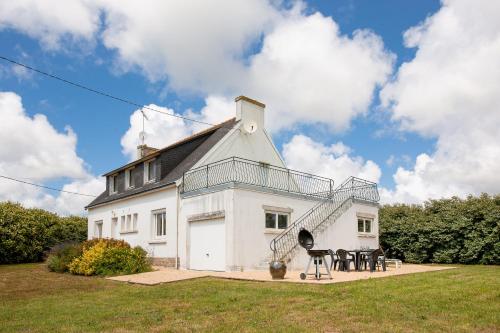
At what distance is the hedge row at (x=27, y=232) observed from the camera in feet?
84.3

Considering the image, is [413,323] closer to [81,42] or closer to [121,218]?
[81,42]

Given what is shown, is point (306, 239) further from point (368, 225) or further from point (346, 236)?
point (368, 225)

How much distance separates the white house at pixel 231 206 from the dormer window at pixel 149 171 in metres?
0.05

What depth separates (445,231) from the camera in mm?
22094

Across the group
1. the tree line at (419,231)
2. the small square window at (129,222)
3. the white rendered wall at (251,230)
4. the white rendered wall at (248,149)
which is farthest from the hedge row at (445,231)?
the small square window at (129,222)

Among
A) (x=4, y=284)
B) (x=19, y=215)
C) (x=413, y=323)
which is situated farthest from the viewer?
(x=19, y=215)

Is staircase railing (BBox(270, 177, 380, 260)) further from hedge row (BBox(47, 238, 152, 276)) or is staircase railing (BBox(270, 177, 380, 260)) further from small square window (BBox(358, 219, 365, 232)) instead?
hedge row (BBox(47, 238, 152, 276))

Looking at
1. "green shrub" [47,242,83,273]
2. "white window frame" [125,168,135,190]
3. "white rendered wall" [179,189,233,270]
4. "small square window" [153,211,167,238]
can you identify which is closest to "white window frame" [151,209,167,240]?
"small square window" [153,211,167,238]

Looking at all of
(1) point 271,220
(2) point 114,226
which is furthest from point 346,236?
(2) point 114,226

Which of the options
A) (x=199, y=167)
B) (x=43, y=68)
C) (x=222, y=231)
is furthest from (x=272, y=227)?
(x=43, y=68)

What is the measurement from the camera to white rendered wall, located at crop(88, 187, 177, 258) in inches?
777

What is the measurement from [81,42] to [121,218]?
1265cm

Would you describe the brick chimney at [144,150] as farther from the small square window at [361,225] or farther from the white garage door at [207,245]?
the small square window at [361,225]

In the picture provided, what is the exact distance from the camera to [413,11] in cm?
1373
